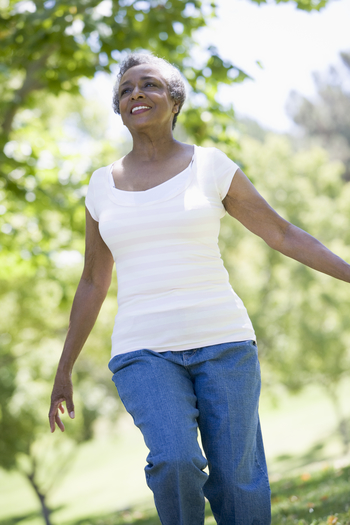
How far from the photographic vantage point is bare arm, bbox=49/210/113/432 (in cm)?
247

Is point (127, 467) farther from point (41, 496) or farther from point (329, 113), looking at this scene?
point (329, 113)

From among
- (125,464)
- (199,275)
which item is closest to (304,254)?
(199,275)

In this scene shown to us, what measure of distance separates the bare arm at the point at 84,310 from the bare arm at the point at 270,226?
61 centimetres

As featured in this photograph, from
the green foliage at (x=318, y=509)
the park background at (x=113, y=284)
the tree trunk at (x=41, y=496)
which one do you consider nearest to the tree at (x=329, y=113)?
the park background at (x=113, y=284)

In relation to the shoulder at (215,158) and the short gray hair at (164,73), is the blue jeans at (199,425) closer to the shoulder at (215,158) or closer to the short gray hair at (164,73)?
the shoulder at (215,158)

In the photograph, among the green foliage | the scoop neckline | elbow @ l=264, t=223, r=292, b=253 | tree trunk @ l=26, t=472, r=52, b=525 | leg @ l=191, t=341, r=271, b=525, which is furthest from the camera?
tree trunk @ l=26, t=472, r=52, b=525

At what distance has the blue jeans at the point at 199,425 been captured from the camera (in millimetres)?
1992

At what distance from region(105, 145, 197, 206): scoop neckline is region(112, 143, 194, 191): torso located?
3 centimetres

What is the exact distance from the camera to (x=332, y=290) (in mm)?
20781

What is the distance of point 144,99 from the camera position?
2.41 metres

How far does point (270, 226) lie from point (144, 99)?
0.76 m

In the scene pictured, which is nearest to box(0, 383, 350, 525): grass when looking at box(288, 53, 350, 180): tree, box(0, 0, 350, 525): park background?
box(0, 0, 350, 525): park background

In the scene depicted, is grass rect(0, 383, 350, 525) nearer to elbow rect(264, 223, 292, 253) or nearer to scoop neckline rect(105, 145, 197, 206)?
elbow rect(264, 223, 292, 253)

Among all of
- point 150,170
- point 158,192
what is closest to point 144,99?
→ point 150,170
